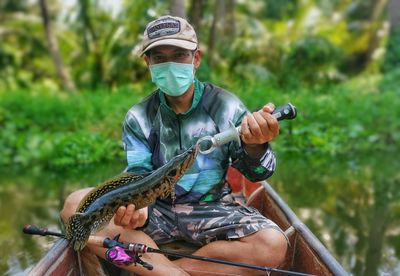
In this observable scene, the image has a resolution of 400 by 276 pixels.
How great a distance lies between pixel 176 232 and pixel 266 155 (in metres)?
0.70

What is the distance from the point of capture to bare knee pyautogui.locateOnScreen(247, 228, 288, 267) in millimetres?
2646

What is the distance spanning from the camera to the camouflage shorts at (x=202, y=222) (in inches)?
108

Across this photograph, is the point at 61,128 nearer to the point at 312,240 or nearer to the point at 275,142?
the point at 275,142

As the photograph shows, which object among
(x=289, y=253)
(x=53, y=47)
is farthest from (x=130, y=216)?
(x=53, y=47)

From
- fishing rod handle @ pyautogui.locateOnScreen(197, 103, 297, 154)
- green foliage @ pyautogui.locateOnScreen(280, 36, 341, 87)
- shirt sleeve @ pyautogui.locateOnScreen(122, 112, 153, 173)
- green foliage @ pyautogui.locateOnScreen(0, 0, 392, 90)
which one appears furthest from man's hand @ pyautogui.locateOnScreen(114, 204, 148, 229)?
green foliage @ pyautogui.locateOnScreen(280, 36, 341, 87)

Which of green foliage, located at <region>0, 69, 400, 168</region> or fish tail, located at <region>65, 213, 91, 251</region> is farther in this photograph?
green foliage, located at <region>0, 69, 400, 168</region>

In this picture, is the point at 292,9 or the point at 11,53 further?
the point at 292,9

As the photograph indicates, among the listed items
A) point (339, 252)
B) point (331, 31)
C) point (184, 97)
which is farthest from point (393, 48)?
point (184, 97)

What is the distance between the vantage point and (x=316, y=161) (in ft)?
28.8

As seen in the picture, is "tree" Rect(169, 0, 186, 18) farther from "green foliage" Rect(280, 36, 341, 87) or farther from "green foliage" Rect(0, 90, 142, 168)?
"green foliage" Rect(280, 36, 341, 87)

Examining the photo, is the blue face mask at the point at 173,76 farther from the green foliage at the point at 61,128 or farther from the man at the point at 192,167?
the green foliage at the point at 61,128

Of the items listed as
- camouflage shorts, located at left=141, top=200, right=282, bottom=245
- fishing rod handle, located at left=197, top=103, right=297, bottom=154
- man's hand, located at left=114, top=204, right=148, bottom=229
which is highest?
fishing rod handle, located at left=197, top=103, right=297, bottom=154

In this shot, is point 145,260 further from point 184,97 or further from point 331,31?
point 331,31

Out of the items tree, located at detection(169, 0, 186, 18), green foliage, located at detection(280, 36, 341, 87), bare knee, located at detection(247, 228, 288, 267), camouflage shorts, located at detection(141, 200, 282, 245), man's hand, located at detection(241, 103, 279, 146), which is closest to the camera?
man's hand, located at detection(241, 103, 279, 146)
